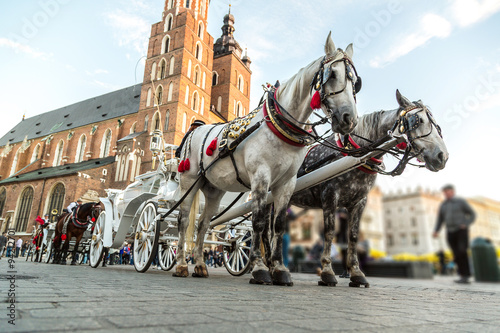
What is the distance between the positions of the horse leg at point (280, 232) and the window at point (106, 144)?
3639 cm

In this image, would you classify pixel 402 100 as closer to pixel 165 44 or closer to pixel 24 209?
pixel 165 44

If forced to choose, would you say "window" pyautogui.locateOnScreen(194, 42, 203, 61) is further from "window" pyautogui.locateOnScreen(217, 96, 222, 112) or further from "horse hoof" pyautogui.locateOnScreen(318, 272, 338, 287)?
"horse hoof" pyautogui.locateOnScreen(318, 272, 338, 287)

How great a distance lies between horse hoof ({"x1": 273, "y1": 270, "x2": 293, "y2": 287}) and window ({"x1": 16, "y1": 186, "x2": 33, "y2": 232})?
3449 cm

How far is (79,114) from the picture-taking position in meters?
43.4

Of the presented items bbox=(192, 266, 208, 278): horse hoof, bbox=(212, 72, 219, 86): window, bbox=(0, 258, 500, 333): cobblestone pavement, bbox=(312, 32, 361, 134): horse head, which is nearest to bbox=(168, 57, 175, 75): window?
bbox=(212, 72, 219, 86): window

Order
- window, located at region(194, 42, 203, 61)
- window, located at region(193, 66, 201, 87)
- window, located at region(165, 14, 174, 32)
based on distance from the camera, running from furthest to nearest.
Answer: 1. window, located at region(165, 14, 174, 32)
2. window, located at region(194, 42, 203, 61)
3. window, located at region(193, 66, 201, 87)

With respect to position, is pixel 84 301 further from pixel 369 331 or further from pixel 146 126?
pixel 146 126

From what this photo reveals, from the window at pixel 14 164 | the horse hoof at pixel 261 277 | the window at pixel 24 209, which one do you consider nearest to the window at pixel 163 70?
the window at pixel 24 209

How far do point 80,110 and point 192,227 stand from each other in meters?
45.2

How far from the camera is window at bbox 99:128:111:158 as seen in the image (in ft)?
122

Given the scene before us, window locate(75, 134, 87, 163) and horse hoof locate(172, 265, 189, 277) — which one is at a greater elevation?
window locate(75, 134, 87, 163)

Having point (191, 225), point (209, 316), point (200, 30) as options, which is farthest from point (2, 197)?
point (209, 316)

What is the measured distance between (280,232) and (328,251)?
741 mm

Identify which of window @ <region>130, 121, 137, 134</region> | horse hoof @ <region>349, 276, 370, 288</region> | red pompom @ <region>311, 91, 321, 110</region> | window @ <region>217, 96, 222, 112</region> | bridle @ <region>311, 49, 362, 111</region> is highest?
window @ <region>217, 96, 222, 112</region>
